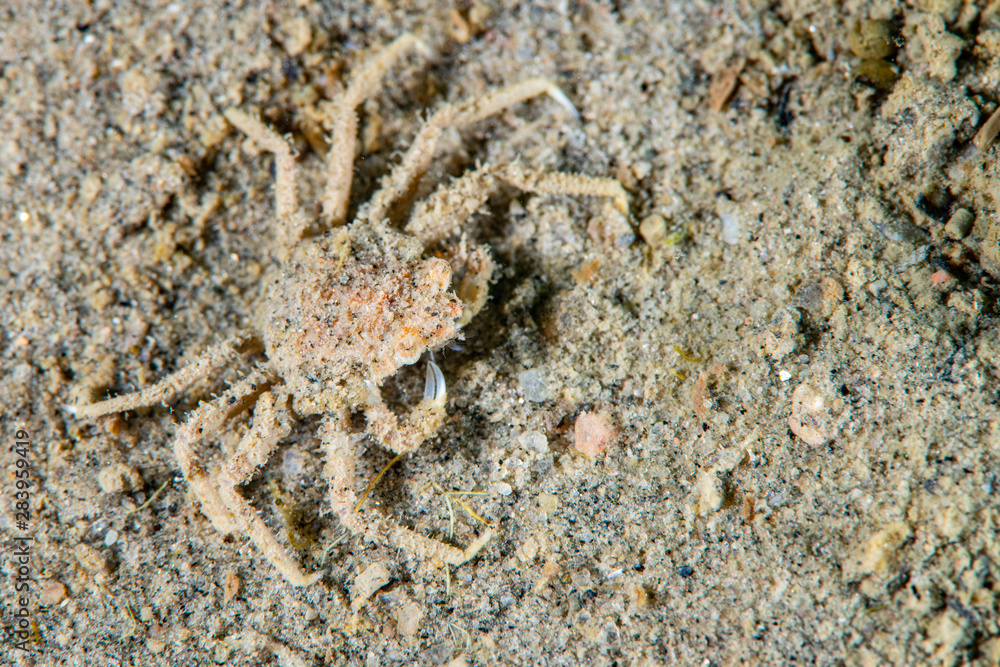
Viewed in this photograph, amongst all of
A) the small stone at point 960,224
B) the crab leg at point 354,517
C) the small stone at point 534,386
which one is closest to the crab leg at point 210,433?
the crab leg at point 354,517

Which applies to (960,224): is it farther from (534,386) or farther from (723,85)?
(534,386)

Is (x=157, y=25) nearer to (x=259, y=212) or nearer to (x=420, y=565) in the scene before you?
(x=259, y=212)

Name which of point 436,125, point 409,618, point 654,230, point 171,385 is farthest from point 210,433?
point 654,230

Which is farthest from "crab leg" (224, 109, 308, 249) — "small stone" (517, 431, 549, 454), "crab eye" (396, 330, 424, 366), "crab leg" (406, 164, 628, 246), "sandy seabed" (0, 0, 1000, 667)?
"small stone" (517, 431, 549, 454)

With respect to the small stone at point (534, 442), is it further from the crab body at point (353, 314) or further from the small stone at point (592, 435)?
the crab body at point (353, 314)

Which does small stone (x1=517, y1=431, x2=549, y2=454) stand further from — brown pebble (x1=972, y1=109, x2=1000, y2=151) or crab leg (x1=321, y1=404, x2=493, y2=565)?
brown pebble (x1=972, y1=109, x2=1000, y2=151)
